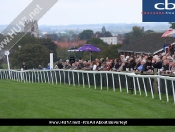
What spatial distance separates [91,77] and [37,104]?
30.1ft

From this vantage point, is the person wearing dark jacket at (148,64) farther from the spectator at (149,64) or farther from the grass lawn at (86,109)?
the grass lawn at (86,109)

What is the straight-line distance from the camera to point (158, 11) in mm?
24141

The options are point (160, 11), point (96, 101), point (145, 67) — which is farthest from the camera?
point (160, 11)

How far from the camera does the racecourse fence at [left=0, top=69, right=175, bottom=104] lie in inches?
607

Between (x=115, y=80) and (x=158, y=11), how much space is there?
18.1 feet

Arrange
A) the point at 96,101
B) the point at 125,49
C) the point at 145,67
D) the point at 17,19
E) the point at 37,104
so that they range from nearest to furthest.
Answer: the point at 37,104 < the point at 96,101 < the point at 145,67 < the point at 17,19 < the point at 125,49

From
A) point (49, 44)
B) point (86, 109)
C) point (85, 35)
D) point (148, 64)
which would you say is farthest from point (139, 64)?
point (49, 44)

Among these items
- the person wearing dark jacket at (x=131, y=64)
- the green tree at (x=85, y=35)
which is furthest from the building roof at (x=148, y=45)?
the person wearing dark jacket at (x=131, y=64)

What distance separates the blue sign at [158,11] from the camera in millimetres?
23547

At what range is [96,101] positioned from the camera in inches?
566

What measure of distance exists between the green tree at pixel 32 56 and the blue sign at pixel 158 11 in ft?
76.6

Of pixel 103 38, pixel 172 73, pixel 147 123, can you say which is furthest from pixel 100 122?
pixel 103 38

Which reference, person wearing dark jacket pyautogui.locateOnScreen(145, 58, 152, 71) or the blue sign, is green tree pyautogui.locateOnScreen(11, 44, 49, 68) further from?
person wearing dark jacket pyautogui.locateOnScreen(145, 58, 152, 71)
